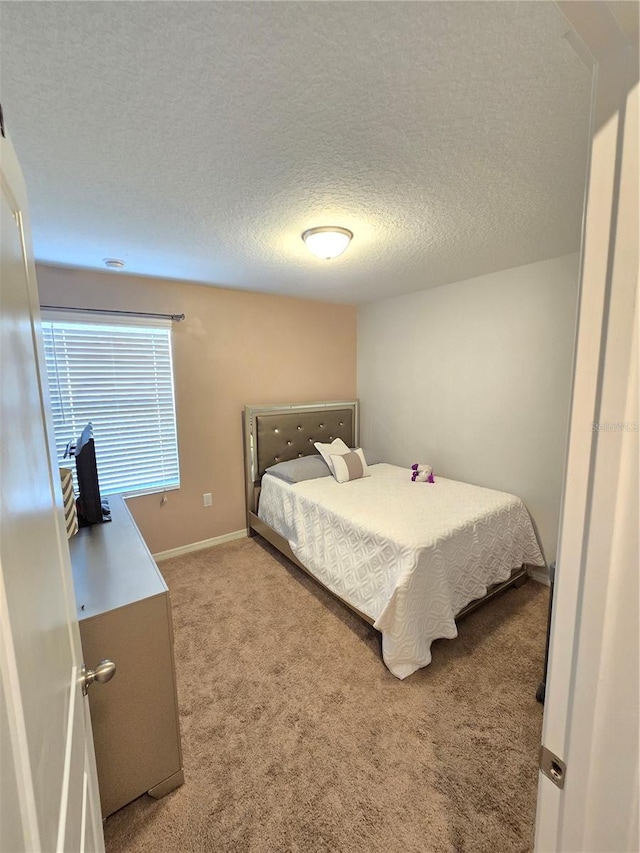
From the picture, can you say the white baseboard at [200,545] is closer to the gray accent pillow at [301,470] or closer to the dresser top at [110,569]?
the gray accent pillow at [301,470]

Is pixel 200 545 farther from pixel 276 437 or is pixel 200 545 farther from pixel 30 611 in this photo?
pixel 30 611

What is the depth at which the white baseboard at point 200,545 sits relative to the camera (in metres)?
3.12

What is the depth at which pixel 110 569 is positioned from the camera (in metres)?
1.43

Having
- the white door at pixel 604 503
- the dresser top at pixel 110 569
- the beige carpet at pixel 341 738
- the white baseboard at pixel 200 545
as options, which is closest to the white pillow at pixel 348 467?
the beige carpet at pixel 341 738

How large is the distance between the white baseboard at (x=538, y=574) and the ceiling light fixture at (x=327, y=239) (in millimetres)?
2729

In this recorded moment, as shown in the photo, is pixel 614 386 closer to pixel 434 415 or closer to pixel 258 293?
pixel 434 415

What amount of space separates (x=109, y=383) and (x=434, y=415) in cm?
285

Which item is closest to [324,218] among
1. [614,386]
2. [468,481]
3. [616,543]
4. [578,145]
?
[578,145]

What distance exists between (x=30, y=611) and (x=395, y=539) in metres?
1.72

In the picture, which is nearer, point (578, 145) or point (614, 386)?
point (614, 386)

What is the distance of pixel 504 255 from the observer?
2.42 meters

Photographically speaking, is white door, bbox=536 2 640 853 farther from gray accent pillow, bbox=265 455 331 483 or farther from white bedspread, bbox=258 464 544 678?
gray accent pillow, bbox=265 455 331 483

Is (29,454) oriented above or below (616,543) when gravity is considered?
above

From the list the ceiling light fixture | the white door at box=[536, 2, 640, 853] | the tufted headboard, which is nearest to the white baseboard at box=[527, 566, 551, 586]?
the tufted headboard
